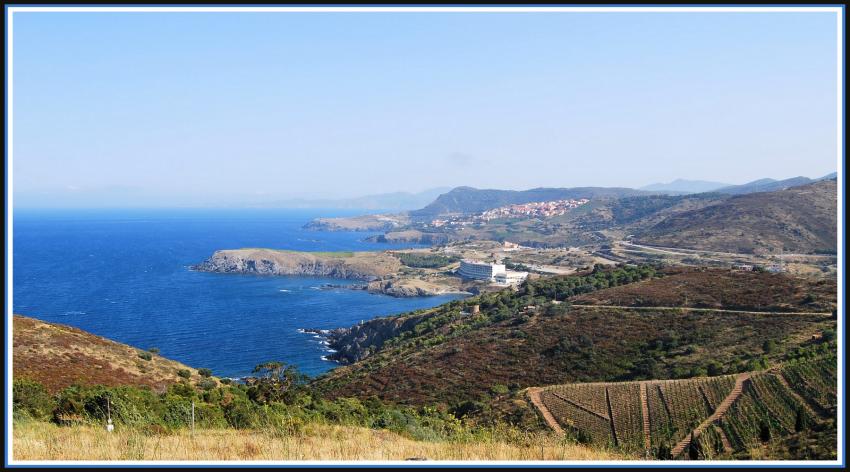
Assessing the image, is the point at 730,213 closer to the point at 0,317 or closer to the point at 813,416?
the point at 813,416

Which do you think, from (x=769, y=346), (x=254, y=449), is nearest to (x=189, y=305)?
(x=769, y=346)

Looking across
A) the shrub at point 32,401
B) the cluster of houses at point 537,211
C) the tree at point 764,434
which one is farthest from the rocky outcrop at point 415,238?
the shrub at point 32,401

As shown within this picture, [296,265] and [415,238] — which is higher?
[415,238]

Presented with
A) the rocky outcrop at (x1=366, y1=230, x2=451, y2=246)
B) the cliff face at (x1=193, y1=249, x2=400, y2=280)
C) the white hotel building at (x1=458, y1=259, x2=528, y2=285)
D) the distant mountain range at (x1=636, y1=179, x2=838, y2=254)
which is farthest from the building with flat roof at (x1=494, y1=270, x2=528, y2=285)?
the rocky outcrop at (x1=366, y1=230, x2=451, y2=246)

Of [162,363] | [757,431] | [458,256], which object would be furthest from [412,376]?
[458,256]

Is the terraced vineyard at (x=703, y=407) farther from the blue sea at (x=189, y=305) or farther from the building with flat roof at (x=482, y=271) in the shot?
the building with flat roof at (x=482, y=271)

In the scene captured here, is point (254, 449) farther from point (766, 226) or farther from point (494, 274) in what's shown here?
point (766, 226)

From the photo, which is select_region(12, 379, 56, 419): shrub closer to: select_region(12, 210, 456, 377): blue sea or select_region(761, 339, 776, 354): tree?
select_region(761, 339, 776, 354): tree
